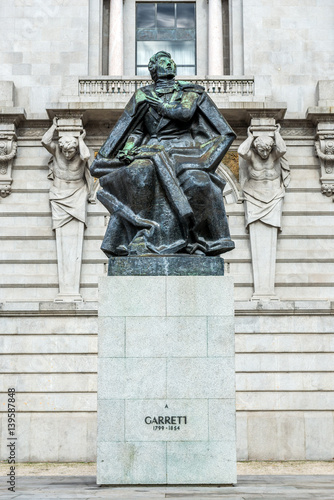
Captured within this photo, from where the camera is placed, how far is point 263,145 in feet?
78.9

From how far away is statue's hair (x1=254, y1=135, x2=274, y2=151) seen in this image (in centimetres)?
2406

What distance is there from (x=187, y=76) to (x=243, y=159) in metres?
3.11

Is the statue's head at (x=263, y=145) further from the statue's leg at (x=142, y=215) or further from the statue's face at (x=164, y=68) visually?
the statue's leg at (x=142, y=215)

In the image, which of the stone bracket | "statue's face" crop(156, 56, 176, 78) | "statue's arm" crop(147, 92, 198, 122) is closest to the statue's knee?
"statue's arm" crop(147, 92, 198, 122)

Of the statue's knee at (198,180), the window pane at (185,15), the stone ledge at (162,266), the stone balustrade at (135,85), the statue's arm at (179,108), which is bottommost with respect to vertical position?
the stone ledge at (162,266)

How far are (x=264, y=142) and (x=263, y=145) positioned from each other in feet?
0.31

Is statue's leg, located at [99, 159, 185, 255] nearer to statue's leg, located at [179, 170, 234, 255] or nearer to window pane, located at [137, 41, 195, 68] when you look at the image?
statue's leg, located at [179, 170, 234, 255]

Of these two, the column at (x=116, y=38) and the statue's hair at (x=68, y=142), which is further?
the column at (x=116, y=38)

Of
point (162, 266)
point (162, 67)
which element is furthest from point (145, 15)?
point (162, 266)

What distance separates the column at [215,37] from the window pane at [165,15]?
1.61 metres

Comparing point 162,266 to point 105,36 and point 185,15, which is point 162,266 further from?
point 185,15

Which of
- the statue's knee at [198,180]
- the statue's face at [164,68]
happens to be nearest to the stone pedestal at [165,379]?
the statue's knee at [198,180]

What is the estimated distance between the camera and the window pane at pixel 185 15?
28031 mm

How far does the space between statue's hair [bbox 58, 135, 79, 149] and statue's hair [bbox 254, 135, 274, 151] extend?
5222mm
